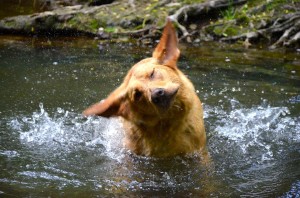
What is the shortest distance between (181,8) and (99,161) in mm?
7381

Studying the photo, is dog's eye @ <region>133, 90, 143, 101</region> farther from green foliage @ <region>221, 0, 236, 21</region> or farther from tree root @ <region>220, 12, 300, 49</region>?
green foliage @ <region>221, 0, 236, 21</region>

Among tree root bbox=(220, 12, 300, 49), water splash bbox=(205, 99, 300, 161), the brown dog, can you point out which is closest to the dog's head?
the brown dog

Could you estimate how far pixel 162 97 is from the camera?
178 inches

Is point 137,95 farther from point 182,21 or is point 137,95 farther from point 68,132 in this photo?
point 182,21

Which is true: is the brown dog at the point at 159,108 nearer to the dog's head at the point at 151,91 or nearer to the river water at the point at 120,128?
the dog's head at the point at 151,91

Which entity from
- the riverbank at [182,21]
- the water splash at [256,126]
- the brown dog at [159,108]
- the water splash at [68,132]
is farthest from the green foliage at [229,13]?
the brown dog at [159,108]

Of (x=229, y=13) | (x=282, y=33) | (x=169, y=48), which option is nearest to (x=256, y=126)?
(x=169, y=48)

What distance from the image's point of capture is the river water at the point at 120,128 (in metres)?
4.84

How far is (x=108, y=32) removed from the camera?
12.5 metres

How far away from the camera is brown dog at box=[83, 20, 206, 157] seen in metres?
4.71

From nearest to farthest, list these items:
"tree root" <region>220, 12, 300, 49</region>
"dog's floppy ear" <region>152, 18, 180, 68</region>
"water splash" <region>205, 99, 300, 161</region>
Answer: "dog's floppy ear" <region>152, 18, 180, 68</region>, "water splash" <region>205, 99, 300, 161</region>, "tree root" <region>220, 12, 300, 49</region>

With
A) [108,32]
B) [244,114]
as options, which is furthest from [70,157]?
Result: [108,32]

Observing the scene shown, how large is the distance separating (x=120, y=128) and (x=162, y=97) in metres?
1.68

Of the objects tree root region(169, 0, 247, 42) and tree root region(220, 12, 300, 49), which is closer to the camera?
tree root region(220, 12, 300, 49)
